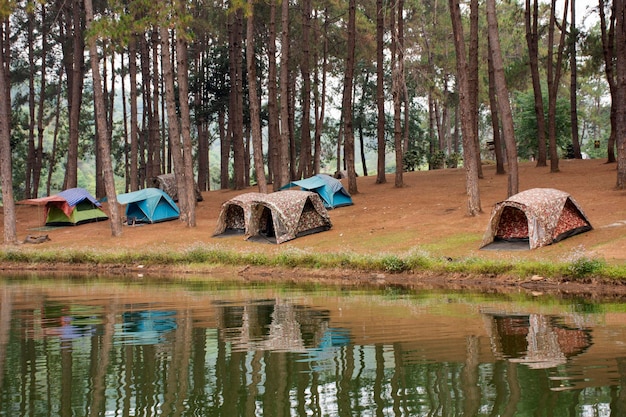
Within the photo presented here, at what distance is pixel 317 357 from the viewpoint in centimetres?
896

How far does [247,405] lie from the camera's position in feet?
22.0

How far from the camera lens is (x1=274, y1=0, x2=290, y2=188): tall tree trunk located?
3462 cm

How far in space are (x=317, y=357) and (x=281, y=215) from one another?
67.2ft

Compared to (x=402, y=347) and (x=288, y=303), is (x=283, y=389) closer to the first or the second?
(x=402, y=347)

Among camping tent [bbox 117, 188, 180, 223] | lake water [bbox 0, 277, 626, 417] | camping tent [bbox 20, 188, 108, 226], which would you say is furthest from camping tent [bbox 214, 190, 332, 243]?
lake water [bbox 0, 277, 626, 417]

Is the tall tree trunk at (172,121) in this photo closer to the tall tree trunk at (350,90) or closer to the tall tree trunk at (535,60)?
the tall tree trunk at (350,90)

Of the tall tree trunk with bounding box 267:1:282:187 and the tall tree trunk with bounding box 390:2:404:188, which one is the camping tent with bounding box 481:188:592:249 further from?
the tall tree trunk with bounding box 267:1:282:187

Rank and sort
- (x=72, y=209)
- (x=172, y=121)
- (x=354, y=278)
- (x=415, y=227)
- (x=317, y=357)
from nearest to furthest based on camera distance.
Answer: (x=317, y=357) → (x=354, y=278) → (x=415, y=227) → (x=172, y=121) → (x=72, y=209)

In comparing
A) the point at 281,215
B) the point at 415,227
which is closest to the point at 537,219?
the point at 415,227

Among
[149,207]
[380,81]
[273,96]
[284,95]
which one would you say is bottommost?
[149,207]

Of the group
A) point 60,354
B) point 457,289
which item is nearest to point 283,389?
point 60,354

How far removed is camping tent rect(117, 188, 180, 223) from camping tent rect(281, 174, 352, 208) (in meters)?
6.08

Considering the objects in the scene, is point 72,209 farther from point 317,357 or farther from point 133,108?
point 317,357

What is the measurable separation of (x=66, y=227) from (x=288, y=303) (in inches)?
1020
